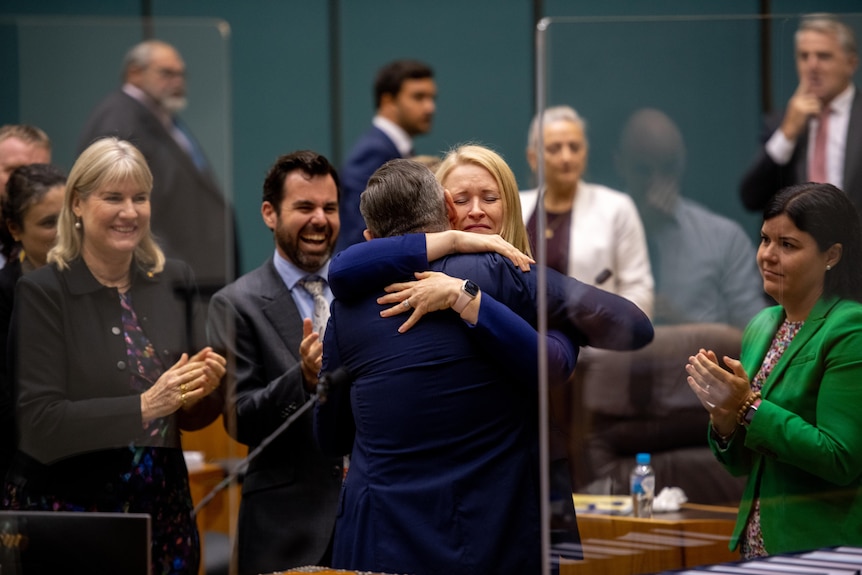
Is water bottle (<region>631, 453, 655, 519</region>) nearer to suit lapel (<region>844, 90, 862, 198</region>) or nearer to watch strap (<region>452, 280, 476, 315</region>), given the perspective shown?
watch strap (<region>452, 280, 476, 315</region>)

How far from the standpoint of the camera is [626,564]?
252cm

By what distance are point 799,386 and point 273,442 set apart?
4.20 feet

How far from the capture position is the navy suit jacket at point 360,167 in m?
5.00

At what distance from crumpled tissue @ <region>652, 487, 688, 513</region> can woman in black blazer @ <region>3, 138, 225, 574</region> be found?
107cm

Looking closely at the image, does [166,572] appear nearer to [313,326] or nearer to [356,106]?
[313,326]

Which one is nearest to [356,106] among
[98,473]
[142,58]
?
[142,58]

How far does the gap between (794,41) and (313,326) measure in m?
1.33

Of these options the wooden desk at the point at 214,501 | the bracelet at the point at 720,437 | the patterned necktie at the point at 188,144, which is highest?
the patterned necktie at the point at 188,144

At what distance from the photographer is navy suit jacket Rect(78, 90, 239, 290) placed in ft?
9.80

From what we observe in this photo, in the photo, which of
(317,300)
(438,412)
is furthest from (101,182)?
→ (438,412)

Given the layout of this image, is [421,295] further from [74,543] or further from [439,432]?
[74,543]

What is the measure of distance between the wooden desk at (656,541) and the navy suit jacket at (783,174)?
65 cm

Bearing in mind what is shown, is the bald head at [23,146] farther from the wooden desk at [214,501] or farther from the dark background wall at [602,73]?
the wooden desk at [214,501]

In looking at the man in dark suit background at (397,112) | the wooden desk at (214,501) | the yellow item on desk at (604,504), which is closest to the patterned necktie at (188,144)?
the wooden desk at (214,501)
